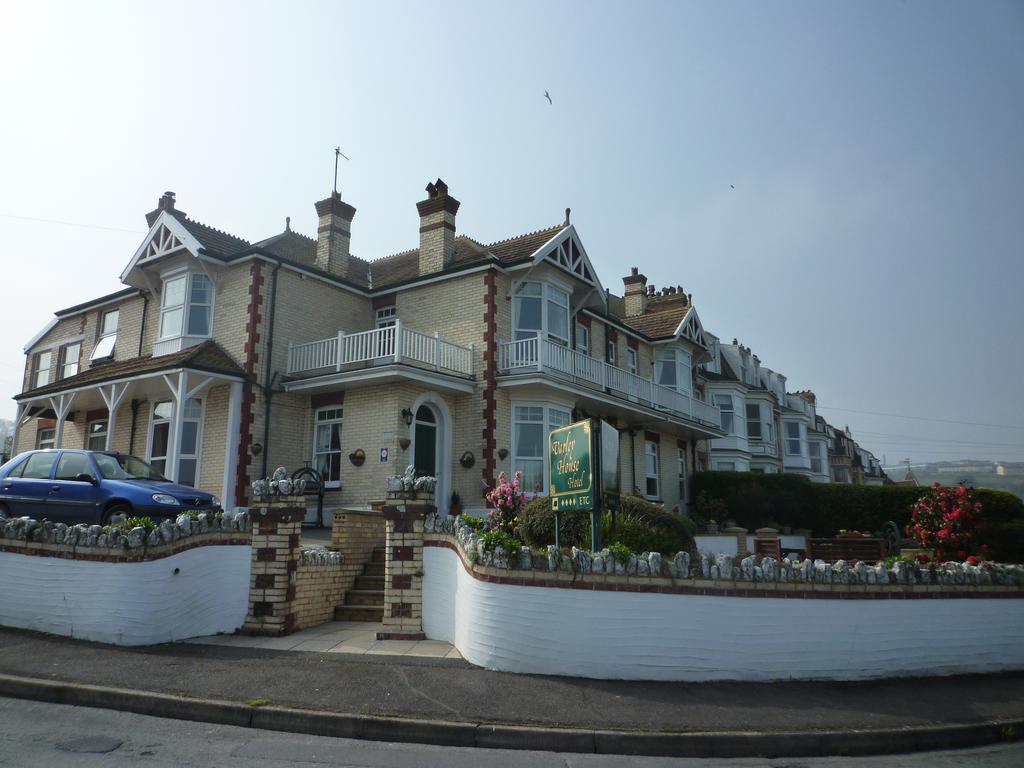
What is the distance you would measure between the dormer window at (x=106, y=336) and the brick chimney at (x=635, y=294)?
718 inches

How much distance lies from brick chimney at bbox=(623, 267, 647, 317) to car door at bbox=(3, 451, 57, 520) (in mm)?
21374

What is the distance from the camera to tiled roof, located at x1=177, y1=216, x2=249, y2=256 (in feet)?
61.1

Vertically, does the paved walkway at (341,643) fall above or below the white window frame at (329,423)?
below

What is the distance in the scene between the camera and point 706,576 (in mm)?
7246

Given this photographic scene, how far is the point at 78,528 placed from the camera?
8.70 metres

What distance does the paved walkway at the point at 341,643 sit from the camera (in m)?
8.12

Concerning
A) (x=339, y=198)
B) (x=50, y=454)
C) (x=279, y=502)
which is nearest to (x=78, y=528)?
(x=279, y=502)

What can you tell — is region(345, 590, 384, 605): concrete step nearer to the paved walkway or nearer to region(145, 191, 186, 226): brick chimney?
the paved walkway

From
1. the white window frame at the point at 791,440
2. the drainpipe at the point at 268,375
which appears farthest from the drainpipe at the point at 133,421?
the white window frame at the point at 791,440

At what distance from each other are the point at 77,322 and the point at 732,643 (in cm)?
2386

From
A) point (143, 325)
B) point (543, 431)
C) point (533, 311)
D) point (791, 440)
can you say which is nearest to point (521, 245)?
point (533, 311)

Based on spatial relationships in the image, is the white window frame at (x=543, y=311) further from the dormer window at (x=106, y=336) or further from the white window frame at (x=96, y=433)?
the dormer window at (x=106, y=336)

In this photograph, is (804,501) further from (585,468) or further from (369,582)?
(585,468)

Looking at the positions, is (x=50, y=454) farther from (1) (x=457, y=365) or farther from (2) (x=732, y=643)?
(2) (x=732, y=643)
